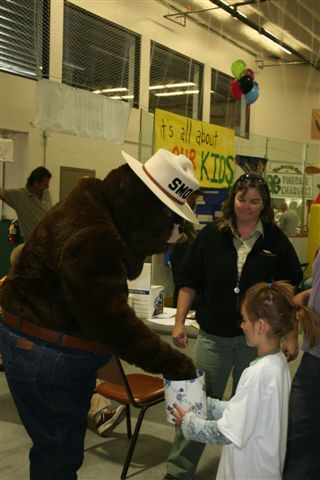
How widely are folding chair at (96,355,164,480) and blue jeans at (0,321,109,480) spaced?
2.44 feet

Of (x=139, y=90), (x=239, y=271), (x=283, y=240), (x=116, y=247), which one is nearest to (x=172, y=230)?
(x=116, y=247)

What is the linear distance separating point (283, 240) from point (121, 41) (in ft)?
20.3

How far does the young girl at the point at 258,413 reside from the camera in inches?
62.7

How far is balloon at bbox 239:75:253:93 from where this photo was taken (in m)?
7.18

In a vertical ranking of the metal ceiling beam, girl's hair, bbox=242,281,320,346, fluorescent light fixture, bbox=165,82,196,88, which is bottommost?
girl's hair, bbox=242,281,320,346

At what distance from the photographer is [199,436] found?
1.62 meters

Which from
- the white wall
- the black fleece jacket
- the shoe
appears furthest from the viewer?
the white wall

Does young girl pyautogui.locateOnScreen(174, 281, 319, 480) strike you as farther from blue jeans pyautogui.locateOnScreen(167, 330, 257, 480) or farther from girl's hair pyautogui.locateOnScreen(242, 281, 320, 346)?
blue jeans pyautogui.locateOnScreen(167, 330, 257, 480)

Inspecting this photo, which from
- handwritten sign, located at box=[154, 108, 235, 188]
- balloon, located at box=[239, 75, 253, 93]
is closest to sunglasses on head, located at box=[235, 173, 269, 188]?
handwritten sign, located at box=[154, 108, 235, 188]

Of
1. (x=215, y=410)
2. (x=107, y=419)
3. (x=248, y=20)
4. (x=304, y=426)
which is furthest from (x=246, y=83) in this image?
(x=215, y=410)

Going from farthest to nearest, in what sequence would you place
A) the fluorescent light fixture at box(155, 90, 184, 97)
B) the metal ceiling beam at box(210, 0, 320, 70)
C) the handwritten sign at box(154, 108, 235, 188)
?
the fluorescent light fixture at box(155, 90, 184, 97) → the metal ceiling beam at box(210, 0, 320, 70) → the handwritten sign at box(154, 108, 235, 188)

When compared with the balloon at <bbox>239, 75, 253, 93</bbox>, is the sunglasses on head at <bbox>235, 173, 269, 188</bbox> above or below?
below

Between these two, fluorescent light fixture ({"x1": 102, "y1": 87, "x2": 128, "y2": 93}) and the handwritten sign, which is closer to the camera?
the handwritten sign

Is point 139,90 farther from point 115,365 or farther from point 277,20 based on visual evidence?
point 115,365
